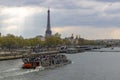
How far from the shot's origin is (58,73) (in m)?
67.2

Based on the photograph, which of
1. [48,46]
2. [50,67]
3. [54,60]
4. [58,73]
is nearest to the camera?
[58,73]

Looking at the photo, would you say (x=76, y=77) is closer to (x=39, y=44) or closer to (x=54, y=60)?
(x=54, y=60)

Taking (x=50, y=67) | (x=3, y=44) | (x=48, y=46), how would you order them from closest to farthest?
(x=50, y=67)
(x=3, y=44)
(x=48, y=46)

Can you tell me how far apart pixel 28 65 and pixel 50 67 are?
695 centimetres

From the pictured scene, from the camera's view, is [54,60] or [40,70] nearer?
[40,70]

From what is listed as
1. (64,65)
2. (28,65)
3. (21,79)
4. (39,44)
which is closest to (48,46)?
(39,44)

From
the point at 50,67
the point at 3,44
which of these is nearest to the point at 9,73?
the point at 50,67

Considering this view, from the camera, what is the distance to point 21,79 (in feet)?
182

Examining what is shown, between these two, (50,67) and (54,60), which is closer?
(50,67)

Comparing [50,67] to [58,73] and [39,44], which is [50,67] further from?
[39,44]

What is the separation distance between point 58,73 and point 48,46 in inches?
5219

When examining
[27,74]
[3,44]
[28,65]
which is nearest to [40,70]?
[28,65]

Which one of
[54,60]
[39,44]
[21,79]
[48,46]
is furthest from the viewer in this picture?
[48,46]

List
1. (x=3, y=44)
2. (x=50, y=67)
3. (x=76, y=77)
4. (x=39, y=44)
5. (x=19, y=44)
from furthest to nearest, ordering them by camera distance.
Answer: (x=39, y=44)
(x=19, y=44)
(x=3, y=44)
(x=50, y=67)
(x=76, y=77)
